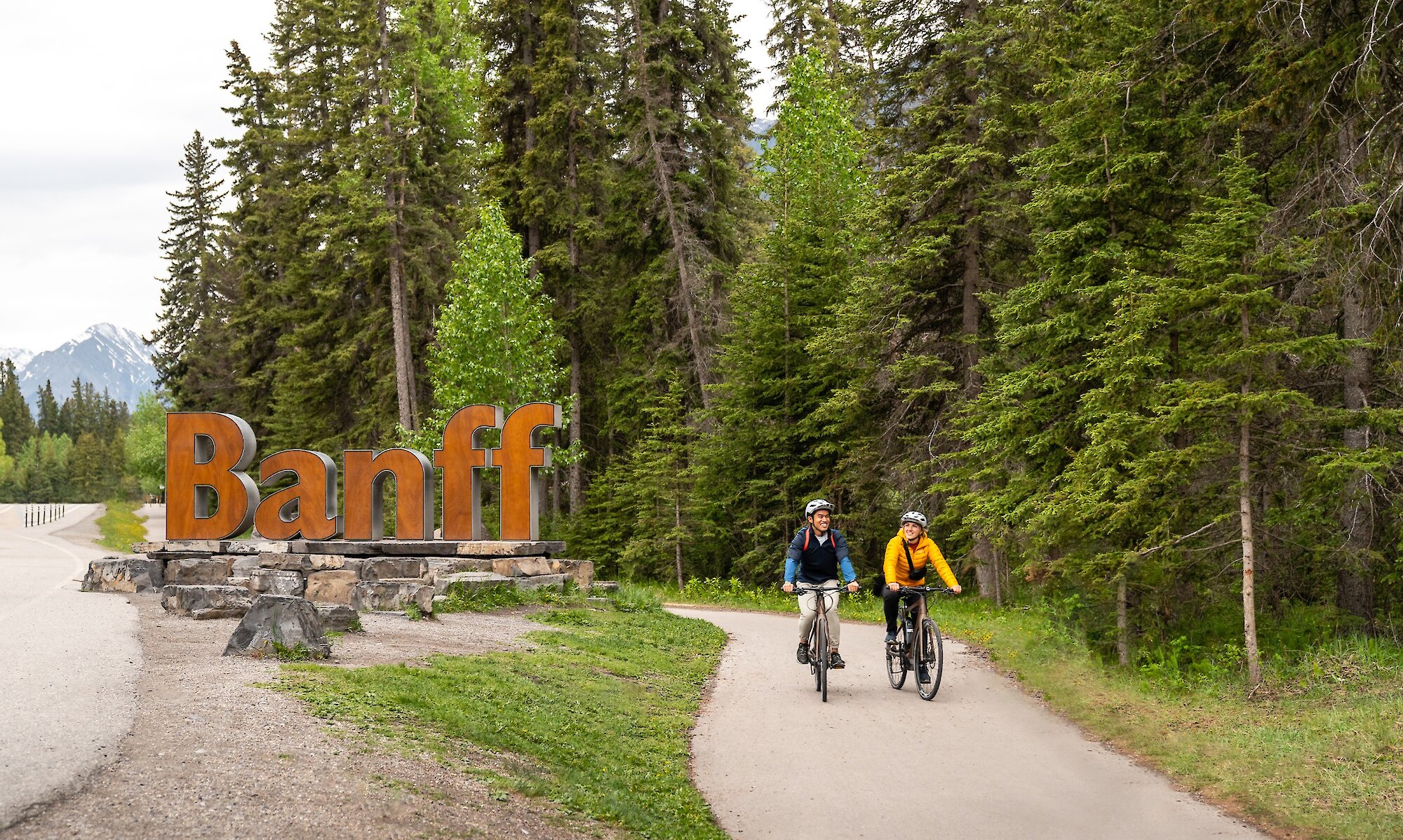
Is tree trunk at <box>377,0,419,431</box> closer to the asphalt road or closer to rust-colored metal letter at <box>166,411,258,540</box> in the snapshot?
rust-colored metal letter at <box>166,411,258,540</box>

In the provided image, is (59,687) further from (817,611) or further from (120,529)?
(120,529)

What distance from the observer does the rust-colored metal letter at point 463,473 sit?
66.0 ft

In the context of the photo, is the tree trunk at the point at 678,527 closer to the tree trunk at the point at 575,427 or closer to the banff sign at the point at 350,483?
the tree trunk at the point at 575,427

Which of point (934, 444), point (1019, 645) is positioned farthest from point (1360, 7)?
point (934, 444)

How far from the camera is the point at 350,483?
20.4 metres

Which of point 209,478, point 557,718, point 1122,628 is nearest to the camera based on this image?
point 557,718

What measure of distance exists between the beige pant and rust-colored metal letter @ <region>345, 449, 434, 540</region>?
10576 mm

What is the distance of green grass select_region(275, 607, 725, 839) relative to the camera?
6.84 meters

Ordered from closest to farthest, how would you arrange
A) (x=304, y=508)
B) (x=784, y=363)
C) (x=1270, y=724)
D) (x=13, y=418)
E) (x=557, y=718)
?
(x=557, y=718) < (x=1270, y=724) < (x=304, y=508) < (x=784, y=363) < (x=13, y=418)

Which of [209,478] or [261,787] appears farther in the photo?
[209,478]

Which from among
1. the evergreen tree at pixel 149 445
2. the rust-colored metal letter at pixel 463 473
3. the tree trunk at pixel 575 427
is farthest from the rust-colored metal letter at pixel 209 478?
the evergreen tree at pixel 149 445

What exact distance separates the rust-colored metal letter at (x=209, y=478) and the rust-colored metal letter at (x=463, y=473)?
3.67 meters

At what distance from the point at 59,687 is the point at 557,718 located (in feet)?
12.8

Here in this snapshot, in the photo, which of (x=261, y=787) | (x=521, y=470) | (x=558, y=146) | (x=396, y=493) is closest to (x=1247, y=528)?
(x=261, y=787)
